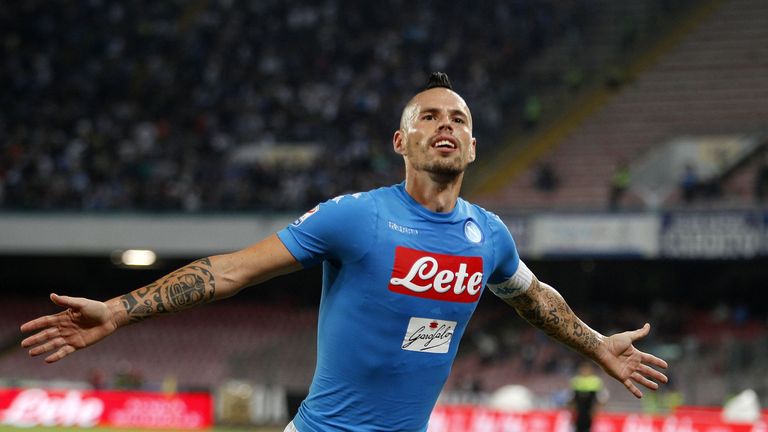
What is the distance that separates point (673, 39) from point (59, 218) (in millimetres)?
18472

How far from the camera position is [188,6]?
39938 mm

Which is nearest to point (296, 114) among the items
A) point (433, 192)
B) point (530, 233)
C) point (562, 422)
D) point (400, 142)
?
point (530, 233)

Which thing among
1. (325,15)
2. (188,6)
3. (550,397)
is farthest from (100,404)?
(188,6)

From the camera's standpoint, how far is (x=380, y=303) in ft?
15.2

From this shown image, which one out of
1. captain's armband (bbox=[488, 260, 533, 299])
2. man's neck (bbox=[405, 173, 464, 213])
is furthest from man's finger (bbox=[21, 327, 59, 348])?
captain's armband (bbox=[488, 260, 533, 299])

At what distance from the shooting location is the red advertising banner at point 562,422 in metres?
19.2

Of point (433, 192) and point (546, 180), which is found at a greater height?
point (546, 180)

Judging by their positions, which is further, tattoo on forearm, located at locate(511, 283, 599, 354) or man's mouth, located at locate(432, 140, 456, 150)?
tattoo on forearm, located at locate(511, 283, 599, 354)

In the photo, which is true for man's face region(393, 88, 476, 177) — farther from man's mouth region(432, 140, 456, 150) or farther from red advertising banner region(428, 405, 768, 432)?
red advertising banner region(428, 405, 768, 432)

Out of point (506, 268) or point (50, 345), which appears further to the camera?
point (506, 268)

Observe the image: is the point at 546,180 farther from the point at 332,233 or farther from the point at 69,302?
the point at 69,302

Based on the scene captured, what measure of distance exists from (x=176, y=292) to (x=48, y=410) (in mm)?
22346

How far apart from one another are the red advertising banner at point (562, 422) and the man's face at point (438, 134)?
14.6 meters

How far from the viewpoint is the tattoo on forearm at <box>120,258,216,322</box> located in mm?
4492
